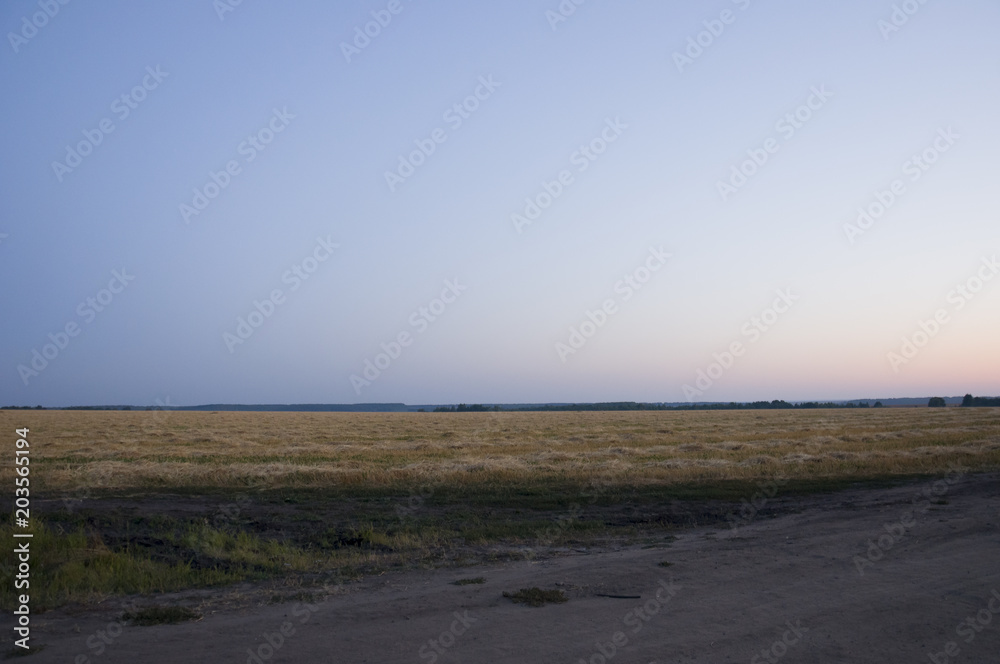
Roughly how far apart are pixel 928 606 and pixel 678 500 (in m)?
10.3

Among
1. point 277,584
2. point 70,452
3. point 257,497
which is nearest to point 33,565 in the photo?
point 277,584

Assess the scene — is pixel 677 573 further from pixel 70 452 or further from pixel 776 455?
pixel 70 452

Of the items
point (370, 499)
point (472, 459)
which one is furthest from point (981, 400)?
point (370, 499)

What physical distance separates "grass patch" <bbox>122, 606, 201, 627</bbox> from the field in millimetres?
1337

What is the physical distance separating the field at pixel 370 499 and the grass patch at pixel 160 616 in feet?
4.39

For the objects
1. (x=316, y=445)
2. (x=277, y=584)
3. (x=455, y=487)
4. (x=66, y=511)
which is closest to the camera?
(x=277, y=584)

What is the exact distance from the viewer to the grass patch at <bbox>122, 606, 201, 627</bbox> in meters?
7.92

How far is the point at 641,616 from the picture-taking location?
8.06 m

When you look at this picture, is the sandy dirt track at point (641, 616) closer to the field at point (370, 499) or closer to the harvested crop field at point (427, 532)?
the harvested crop field at point (427, 532)

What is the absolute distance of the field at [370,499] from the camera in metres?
10.9

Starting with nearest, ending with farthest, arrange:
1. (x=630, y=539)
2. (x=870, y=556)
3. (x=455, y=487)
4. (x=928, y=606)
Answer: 1. (x=928, y=606)
2. (x=870, y=556)
3. (x=630, y=539)
4. (x=455, y=487)

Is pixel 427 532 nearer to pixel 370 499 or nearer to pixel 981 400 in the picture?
pixel 370 499

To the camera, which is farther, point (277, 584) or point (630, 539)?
point (630, 539)

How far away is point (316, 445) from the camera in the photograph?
1431 inches
